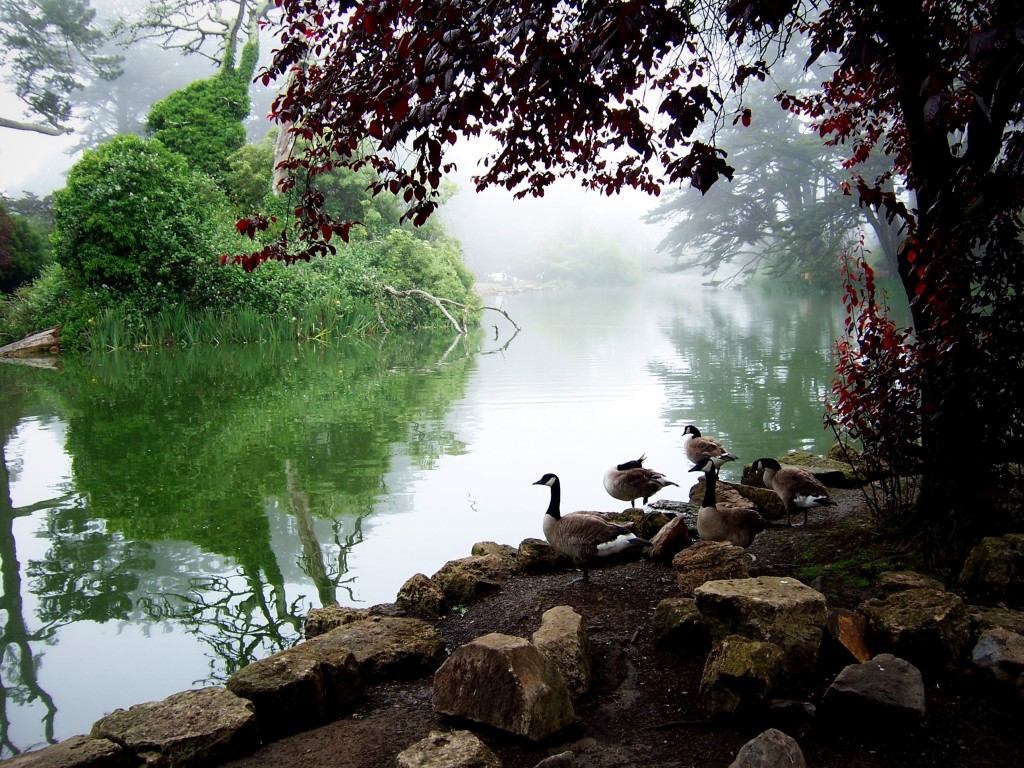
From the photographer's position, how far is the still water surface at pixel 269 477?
4.27 meters

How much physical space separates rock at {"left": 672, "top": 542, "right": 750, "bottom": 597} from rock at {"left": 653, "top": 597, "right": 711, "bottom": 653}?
0.50m

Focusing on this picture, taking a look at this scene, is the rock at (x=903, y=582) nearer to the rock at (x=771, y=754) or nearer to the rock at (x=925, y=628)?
the rock at (x=925, y=628)

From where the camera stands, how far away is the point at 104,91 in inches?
2149

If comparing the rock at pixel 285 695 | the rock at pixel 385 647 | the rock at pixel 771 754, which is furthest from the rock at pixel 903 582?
the rock at pixel 285 695

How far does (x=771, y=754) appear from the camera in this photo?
236 centimetres

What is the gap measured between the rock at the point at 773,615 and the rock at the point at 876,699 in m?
0.27

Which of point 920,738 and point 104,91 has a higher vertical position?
point 104,91

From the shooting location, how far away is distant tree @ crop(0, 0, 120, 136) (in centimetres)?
3403

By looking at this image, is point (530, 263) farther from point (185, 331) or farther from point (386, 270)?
point (185, 331)

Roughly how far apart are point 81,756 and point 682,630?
2.38m

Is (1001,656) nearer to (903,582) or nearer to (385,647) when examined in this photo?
(903,582)

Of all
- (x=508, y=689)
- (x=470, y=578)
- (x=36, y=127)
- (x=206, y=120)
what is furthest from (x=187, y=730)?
(x=36, y=127)

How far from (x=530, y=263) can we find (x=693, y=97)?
2914 inches

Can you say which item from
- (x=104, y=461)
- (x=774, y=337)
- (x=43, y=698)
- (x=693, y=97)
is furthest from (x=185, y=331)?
(x=693, y=97)
